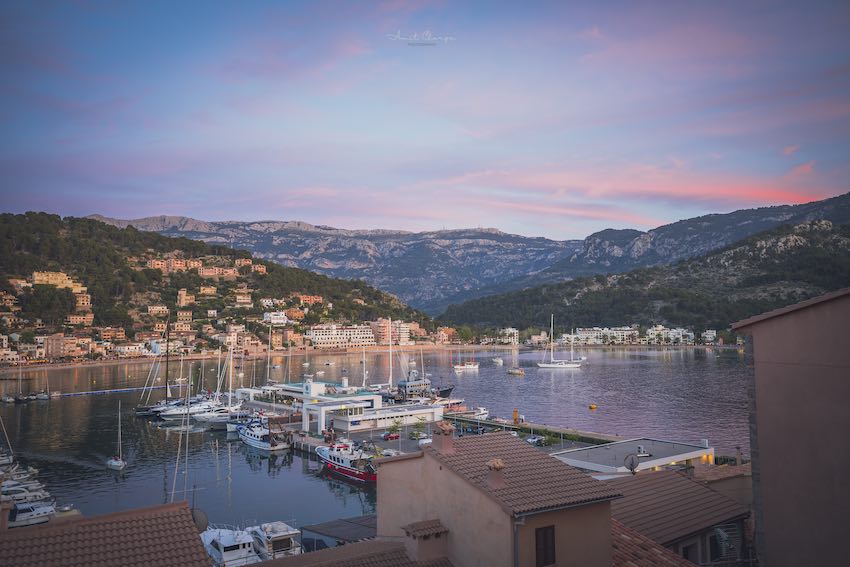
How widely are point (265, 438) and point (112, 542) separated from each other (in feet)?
88.4

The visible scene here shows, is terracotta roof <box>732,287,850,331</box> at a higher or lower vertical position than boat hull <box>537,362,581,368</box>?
higher

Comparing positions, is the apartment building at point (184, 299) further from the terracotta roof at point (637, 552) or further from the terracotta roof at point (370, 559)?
the terracotta roof at point (637, 552)

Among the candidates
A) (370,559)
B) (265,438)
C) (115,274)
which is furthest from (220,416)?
(115,274)

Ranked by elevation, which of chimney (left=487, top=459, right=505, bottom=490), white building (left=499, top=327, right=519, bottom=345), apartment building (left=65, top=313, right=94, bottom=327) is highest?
apartment building (left=65, top=313, right=94, bottom=327)

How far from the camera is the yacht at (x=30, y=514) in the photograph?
19.0 meters

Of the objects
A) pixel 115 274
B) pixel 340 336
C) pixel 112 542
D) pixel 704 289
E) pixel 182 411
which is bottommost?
pixel 182 411

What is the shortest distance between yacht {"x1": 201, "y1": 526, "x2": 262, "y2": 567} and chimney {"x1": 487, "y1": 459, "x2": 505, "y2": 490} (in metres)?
10.6

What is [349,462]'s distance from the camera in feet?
84.2

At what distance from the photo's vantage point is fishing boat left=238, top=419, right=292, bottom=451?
104 ft

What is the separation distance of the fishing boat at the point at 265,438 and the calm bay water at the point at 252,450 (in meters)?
0.57

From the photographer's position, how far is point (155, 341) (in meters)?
92.1

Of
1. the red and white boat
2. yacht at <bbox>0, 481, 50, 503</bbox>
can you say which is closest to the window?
the red and white boat

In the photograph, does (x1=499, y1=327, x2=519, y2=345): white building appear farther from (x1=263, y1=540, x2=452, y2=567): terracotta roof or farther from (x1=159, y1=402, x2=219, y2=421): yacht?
(x1=263, y1=540, x2=452, y2=567): terracotta roof

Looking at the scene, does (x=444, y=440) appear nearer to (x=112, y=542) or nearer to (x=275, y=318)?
(x=112, y=542)
